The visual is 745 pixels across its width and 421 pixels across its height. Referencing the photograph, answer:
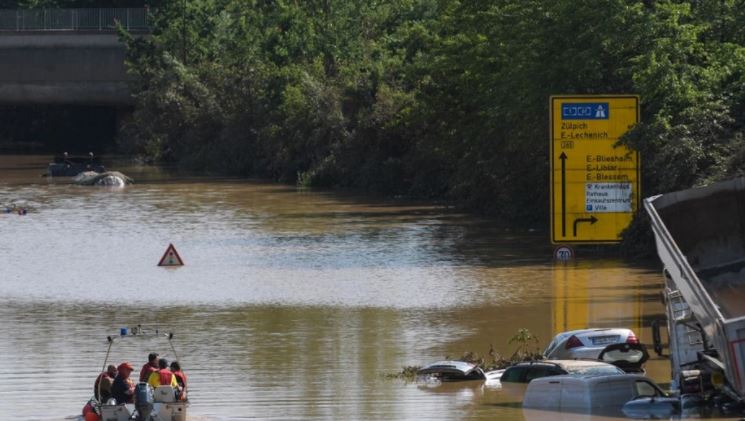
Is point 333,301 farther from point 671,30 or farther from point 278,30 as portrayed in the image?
point 278,30

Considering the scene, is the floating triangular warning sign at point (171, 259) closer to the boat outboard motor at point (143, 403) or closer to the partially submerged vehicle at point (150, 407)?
the partially submerged vehicle at point (150, 407)

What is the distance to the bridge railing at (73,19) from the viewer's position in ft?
305

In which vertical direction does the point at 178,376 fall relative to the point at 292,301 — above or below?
below

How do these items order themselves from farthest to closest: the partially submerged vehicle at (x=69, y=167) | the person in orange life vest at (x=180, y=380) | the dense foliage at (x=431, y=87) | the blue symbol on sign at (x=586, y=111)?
the partially submerged vehicle at (x=69, y=167) → the dense foliage at (x=431, y=87) → the blue symbol on sign at (x=586, y=111) → the person in orange life vest at (x=180, y=380)

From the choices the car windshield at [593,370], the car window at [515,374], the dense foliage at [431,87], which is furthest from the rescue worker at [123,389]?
the dense foliage at [431,87]

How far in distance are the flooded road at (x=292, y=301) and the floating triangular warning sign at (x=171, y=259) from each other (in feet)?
1.61

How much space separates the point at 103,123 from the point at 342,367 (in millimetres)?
80366

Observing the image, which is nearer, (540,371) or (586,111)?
(540,371)

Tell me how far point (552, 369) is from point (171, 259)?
20022 mm

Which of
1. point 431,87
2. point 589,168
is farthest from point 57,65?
point 589,168

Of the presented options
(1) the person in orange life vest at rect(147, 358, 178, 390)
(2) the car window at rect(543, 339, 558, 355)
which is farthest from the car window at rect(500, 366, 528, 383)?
(1) the person in orange life vest at rect(147, 358, 178, 390)

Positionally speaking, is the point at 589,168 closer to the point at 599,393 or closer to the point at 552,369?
the point at 552,369

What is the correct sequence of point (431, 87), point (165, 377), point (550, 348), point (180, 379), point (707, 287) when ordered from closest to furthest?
point (165, 377) < point (180, 379) < point (707, 287) < point (550, 348) < point (431, 87)

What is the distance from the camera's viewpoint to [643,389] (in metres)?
22.7
